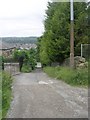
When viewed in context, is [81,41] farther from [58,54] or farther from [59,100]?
[59,100]

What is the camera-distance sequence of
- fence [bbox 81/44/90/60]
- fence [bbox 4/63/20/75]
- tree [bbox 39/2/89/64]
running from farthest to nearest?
tree [bbox 39/2/89/64]
fence [bbox 4/63/20/75]
fence [bbox 81/44/90/60]

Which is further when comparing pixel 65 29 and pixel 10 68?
pixel 10 68

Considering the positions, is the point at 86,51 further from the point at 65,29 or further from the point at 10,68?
the point at 10,68

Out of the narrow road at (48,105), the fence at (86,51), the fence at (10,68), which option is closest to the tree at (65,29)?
the fence at (86,51)

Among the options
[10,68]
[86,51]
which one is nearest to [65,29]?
[86,51]

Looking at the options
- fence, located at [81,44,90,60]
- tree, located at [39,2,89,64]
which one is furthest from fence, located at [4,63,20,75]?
fence, located at [81,44,90,60]

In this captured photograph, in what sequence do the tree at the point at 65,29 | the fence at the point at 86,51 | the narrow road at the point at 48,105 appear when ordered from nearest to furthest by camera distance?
1. the narrow road at the point at 48,105
2. the fence at the point at 86,51
3. the tree at the point at 65,29

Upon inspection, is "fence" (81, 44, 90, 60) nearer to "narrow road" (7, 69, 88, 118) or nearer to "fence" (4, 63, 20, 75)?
"fence" (4, 63, 20, 75)

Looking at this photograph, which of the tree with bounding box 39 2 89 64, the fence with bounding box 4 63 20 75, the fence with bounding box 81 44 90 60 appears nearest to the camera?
the fence with bounding box 81 44 90 60

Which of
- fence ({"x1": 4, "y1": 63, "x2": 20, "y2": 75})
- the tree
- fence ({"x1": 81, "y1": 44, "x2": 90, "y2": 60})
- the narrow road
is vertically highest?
the tree

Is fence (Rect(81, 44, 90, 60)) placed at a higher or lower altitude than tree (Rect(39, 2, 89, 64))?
lower

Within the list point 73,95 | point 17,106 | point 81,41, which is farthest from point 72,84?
point 81,41

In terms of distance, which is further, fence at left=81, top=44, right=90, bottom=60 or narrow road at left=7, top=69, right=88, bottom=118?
fence at left=81, top=44, right=90, bottom=60

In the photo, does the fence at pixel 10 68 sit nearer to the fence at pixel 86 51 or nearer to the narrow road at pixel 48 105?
the fence at pixel 86 51
